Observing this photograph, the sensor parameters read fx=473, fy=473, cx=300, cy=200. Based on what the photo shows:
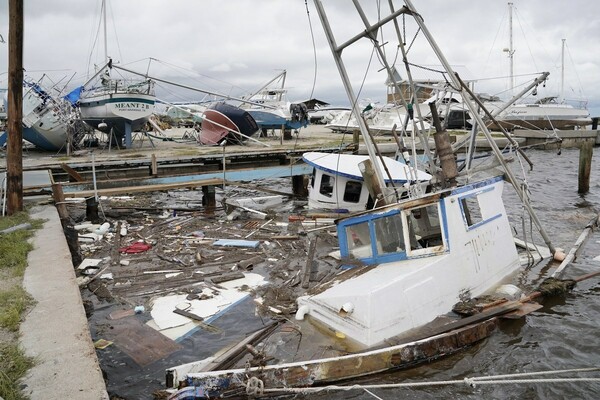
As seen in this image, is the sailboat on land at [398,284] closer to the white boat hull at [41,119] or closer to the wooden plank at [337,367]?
Result: the wooden plank at [337,367]

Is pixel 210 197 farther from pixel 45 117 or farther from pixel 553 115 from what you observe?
pixel 553 115

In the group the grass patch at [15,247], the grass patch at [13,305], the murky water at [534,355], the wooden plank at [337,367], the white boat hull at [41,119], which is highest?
the white boat hull at [41,119]

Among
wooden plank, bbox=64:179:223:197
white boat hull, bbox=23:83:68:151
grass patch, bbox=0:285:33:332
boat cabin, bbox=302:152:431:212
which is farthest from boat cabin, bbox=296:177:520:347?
white boat hull, bbox=23:83:68:151

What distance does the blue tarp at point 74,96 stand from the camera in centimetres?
3023

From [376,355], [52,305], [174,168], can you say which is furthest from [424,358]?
[174,168]

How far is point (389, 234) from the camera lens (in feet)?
30.7

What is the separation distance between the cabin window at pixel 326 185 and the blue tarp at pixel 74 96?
1992 centimetres

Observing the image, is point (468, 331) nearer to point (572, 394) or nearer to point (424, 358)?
point (424, 358)

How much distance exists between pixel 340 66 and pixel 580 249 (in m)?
9.27

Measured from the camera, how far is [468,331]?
854 centimetres

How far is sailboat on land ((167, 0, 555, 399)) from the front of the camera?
7.16 metres

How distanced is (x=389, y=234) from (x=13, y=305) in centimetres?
660

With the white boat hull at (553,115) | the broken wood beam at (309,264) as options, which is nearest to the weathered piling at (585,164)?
the broken wood beam at (309,264)

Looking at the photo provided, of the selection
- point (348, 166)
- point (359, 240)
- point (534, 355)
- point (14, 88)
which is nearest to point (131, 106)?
point (14, 88)
